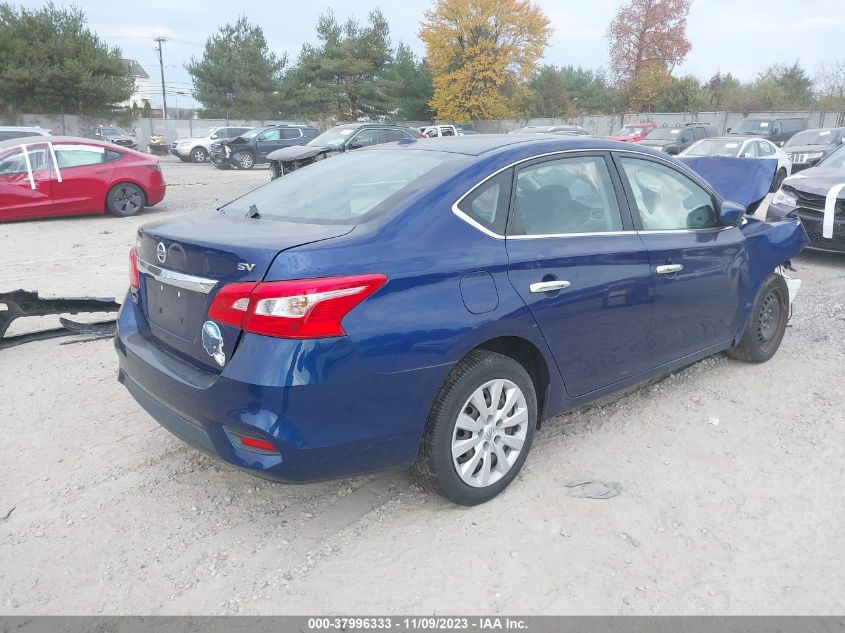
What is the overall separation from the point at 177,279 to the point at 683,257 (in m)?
2.72

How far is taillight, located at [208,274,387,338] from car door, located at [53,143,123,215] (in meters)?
10.8

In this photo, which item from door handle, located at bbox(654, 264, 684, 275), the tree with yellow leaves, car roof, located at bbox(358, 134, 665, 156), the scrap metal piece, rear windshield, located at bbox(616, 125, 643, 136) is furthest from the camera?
the tree with yellow leaves

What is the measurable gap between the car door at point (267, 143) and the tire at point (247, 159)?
228 millimetres

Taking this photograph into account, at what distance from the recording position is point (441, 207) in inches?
113

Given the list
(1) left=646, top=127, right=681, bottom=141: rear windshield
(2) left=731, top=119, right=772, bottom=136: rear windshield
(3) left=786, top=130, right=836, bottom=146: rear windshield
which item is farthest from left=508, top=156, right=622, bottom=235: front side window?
(2) left=731, top=119, right=772, bottom=136: rear windshield

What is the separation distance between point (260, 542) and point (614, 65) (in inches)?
2231

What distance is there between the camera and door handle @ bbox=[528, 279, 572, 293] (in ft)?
9.98

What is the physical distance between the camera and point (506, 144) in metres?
3.38

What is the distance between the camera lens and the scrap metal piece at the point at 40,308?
5004 mm

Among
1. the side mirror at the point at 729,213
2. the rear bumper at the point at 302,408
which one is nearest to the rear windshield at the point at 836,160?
the side mirror at the point at 729,213

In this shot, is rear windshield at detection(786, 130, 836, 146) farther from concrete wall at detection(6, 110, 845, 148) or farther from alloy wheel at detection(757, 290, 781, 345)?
concrete wall at detection(6, 110, 845, 148)

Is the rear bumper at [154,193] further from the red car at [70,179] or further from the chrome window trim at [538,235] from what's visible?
the chrome window trim at [538,235]

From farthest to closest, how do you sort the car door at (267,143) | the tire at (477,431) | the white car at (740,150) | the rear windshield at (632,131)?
the car door at (267,143)
the rear windshield at (632,131)
the white car at (740,150)
the tire at (477,431)
